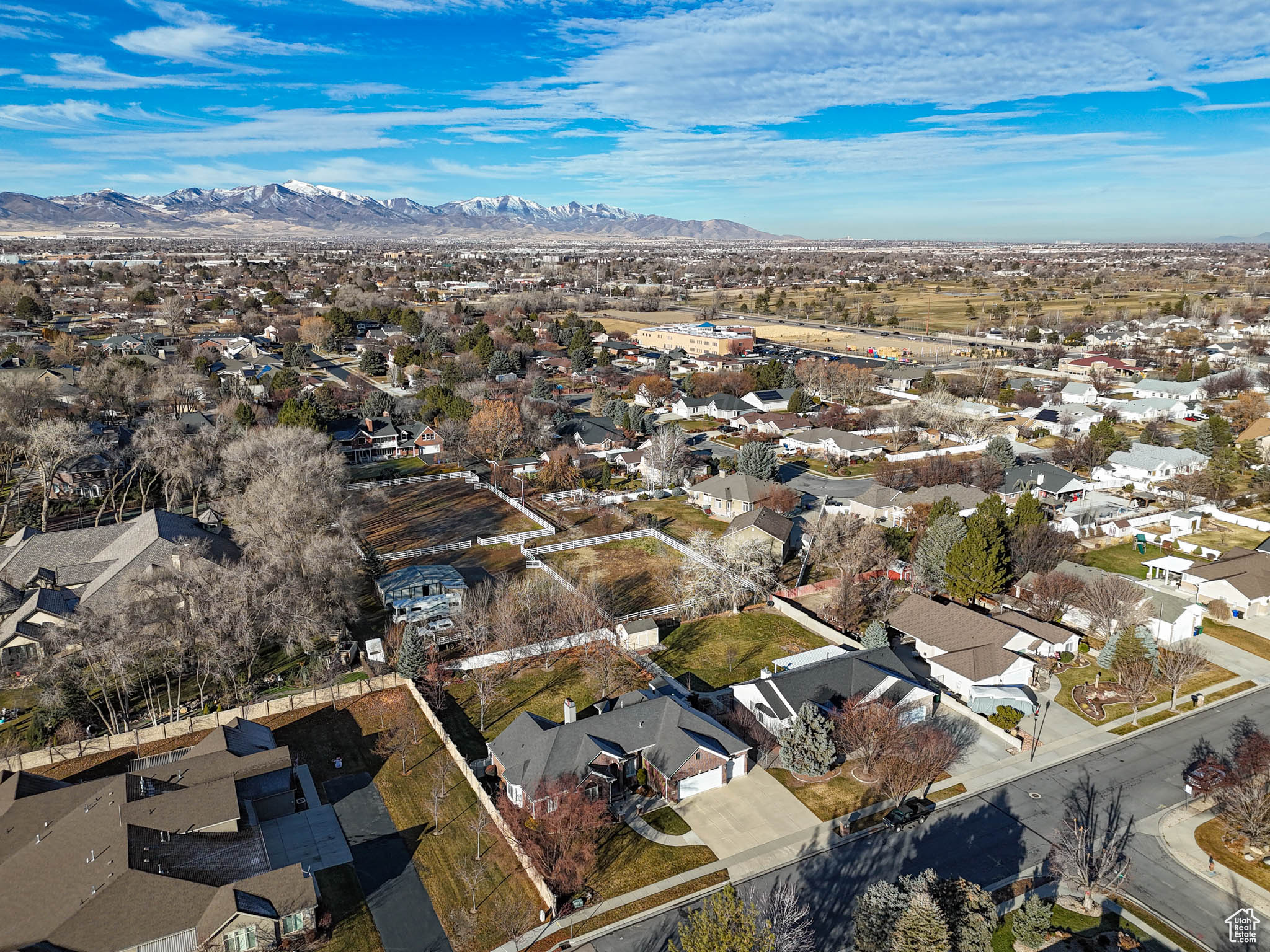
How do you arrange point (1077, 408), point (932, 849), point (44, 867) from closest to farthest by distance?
point (44, 867), point (932, 849), point (1077, 408)

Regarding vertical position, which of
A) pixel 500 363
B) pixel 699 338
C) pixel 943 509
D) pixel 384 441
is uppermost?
pixel 699 338

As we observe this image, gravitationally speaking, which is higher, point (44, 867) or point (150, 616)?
point (150, 616)

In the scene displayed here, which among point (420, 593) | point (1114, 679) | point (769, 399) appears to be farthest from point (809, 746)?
point (769, 399)

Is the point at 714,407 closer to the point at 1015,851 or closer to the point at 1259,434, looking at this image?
the point at 1259,434

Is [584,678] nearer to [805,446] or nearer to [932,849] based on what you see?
[932,849]

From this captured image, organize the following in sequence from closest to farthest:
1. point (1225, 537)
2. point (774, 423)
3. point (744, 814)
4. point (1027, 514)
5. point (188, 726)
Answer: point (744, 814), point (188, 726), point (1027, 514), point (1225, 537), point (774, 423)

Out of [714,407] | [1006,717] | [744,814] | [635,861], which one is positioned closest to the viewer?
[635,861]

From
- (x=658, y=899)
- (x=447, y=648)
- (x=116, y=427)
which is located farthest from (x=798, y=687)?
(x=116, y=427)

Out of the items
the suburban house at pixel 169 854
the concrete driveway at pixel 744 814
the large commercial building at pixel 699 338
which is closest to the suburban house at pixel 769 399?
the large commercial building at pixel 699 338
